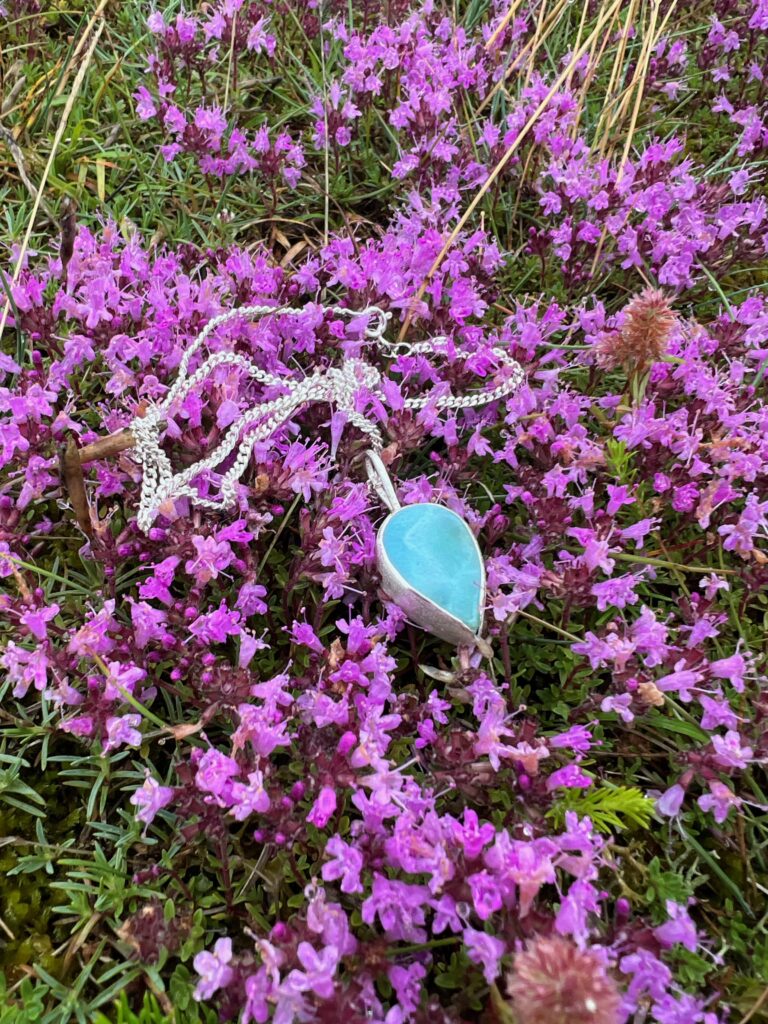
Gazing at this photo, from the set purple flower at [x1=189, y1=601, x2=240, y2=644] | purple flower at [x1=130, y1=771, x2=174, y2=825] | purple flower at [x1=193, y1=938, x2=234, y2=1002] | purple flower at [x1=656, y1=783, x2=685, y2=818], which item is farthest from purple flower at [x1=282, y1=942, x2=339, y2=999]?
purple flower at [x1=656, y1=783, x2=685, y2=818]

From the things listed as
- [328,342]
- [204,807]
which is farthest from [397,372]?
[204,807]

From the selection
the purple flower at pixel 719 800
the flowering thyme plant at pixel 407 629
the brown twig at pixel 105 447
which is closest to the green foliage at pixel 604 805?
the flowering thyme plant at pixel 407 629

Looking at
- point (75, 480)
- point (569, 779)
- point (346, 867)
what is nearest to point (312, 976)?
point (346, 867)

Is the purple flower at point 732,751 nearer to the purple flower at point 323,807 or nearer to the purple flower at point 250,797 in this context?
the purple flower at point 323,807

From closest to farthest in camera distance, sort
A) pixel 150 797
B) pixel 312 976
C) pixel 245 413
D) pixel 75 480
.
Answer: pixel 312 976, pixel 150 797, pixel 75 480, pixel 245 413

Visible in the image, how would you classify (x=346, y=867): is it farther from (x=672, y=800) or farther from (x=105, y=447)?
(x=105, y=447)

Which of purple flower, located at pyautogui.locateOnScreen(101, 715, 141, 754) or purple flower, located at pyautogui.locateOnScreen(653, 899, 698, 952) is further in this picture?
purple flower, located at pyautogui.locateOnScreen(101, 715, 141, 754)

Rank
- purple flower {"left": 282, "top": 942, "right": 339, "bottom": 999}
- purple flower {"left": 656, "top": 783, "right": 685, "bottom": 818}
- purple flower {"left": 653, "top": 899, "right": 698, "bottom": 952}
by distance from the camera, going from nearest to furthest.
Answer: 1. purple flower {"left": 282, "top": 942, "right": 339, "bottom": 999}
2. purple flower {"left": 653, "top": 899, "right": 698, "bottom": 952}
3. purple flower {"left": 656, "top": 783, "right": 685, "bottom": 818}

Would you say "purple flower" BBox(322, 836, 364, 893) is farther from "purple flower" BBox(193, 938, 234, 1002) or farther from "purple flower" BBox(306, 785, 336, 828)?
"purple flower" BBox(193, 938, 234, 1002)
